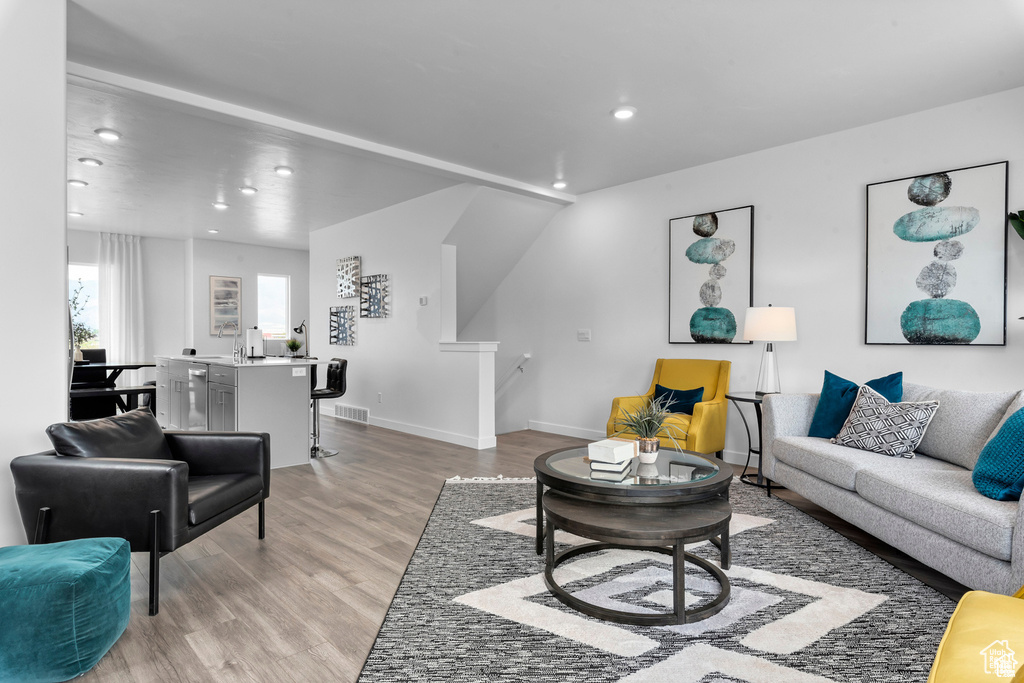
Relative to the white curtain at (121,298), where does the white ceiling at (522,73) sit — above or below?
above

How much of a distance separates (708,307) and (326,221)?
200 inches

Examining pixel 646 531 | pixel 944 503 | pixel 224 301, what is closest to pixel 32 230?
pixel 646 531

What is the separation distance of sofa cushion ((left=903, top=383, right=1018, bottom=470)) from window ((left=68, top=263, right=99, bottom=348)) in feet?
32.6

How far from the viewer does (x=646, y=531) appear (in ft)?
7.00

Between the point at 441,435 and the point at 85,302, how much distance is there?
6169 mm

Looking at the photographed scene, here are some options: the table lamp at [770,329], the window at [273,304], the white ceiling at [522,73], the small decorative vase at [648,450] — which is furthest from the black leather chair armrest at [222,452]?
the window at [273,304]

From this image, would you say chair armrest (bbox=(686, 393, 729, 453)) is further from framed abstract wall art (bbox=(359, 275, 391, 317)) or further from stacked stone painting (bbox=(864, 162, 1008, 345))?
framed abstract wall art (bbox=(359, 275, 391, 317))

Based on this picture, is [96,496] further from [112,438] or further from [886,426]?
[886,426]

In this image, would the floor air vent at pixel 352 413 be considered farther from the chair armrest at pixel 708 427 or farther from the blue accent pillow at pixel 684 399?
the chair armrest at pixel 708 427

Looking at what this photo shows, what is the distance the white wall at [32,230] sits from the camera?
95.5 inches

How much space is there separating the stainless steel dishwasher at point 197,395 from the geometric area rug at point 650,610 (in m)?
3.42

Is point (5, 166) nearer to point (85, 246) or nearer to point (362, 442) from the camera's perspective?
point (362, 442)

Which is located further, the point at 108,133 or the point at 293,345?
the point at 293,345

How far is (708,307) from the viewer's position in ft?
17.0
